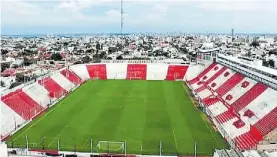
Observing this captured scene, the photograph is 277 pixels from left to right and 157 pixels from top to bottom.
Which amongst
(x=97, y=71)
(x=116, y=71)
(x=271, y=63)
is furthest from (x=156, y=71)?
(x=271, y=63)

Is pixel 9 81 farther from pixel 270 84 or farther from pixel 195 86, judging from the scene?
pixel 270 84

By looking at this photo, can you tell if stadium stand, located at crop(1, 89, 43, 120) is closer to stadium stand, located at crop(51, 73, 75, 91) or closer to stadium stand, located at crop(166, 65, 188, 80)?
stadium stand, located at crop(51, 73, 75, 91)

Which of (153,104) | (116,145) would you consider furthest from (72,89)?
(116,145)

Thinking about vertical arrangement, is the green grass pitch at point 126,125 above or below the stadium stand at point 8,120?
below

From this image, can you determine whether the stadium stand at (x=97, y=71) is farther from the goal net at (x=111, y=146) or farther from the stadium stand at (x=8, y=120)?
the goal net at (x=111, y=146)

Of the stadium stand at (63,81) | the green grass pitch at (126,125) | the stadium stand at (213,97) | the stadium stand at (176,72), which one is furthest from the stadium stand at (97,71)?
the green grass pitch at (126,125)

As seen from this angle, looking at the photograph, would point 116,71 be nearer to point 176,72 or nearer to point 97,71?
point 97,71
